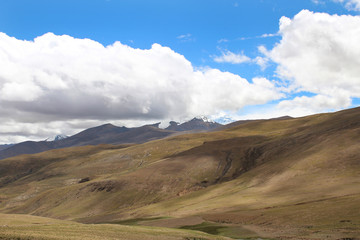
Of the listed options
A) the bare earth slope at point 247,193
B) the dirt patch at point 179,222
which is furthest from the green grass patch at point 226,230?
the dirt patch at point 179,222

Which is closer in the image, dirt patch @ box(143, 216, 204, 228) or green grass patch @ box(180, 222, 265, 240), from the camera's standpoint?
green grass patch @ box(180, 222, 265, 240)

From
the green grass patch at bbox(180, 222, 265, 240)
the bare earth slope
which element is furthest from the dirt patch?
the green grass patch at bbox(180, 222, 265, 240)

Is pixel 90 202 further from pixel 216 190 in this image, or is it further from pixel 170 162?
pixel 216 190

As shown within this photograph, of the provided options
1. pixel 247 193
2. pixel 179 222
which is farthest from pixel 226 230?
pixel 247 193

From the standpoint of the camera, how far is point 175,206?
118 m

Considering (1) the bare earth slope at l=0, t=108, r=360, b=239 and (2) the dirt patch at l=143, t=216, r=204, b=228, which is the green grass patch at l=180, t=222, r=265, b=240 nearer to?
(1) the bare earth slope at l=0, t=108, r=360, b=239

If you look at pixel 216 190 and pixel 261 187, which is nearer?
pixel 261 187

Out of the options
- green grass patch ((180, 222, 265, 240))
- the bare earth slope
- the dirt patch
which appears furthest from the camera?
the dirt patch

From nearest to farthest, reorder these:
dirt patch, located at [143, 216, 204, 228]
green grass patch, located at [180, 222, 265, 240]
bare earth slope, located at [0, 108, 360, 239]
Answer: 1. green grass patch, located at [180, 222, 265, 240]
2. bare earth slope, located at [0, 108, 360, 239]
3. dirt patch, located at [143, 216, 204, 228]

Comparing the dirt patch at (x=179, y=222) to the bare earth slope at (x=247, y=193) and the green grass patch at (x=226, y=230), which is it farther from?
the green grass patch at (x=226, y=230)

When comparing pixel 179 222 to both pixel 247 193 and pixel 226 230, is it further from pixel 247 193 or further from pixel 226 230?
pixel 247 193

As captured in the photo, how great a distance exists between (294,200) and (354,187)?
1630cm

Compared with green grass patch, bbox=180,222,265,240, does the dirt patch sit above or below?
below

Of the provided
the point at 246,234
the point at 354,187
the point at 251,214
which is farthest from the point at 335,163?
the point at 246,234
